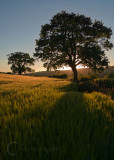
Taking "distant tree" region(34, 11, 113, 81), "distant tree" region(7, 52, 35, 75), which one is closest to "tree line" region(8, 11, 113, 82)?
"distant tree" region(34, 11, 113, 81)

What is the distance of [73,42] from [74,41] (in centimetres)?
29

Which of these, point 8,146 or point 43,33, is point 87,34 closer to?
point 43,33

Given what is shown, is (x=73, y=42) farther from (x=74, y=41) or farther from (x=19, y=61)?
(x=19, y=61)

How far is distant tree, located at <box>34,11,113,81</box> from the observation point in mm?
17297

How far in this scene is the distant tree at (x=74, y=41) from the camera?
17297 mm

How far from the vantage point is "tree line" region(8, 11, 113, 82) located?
56.8ft

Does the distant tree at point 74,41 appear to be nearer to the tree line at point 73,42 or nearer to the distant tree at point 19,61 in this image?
the tree line at point 73,42

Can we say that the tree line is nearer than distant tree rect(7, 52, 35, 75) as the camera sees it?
Yes

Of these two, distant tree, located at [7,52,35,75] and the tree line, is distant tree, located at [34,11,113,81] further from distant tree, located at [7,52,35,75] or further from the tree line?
distant tree, located at [7,52,35,75]

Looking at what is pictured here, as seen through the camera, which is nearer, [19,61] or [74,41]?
[74,41]

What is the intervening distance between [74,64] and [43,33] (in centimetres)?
909

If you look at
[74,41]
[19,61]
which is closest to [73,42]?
[74,41]

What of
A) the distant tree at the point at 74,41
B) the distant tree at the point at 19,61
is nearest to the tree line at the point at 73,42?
the distant tree at the point at 74,41

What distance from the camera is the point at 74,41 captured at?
18.4 metres
